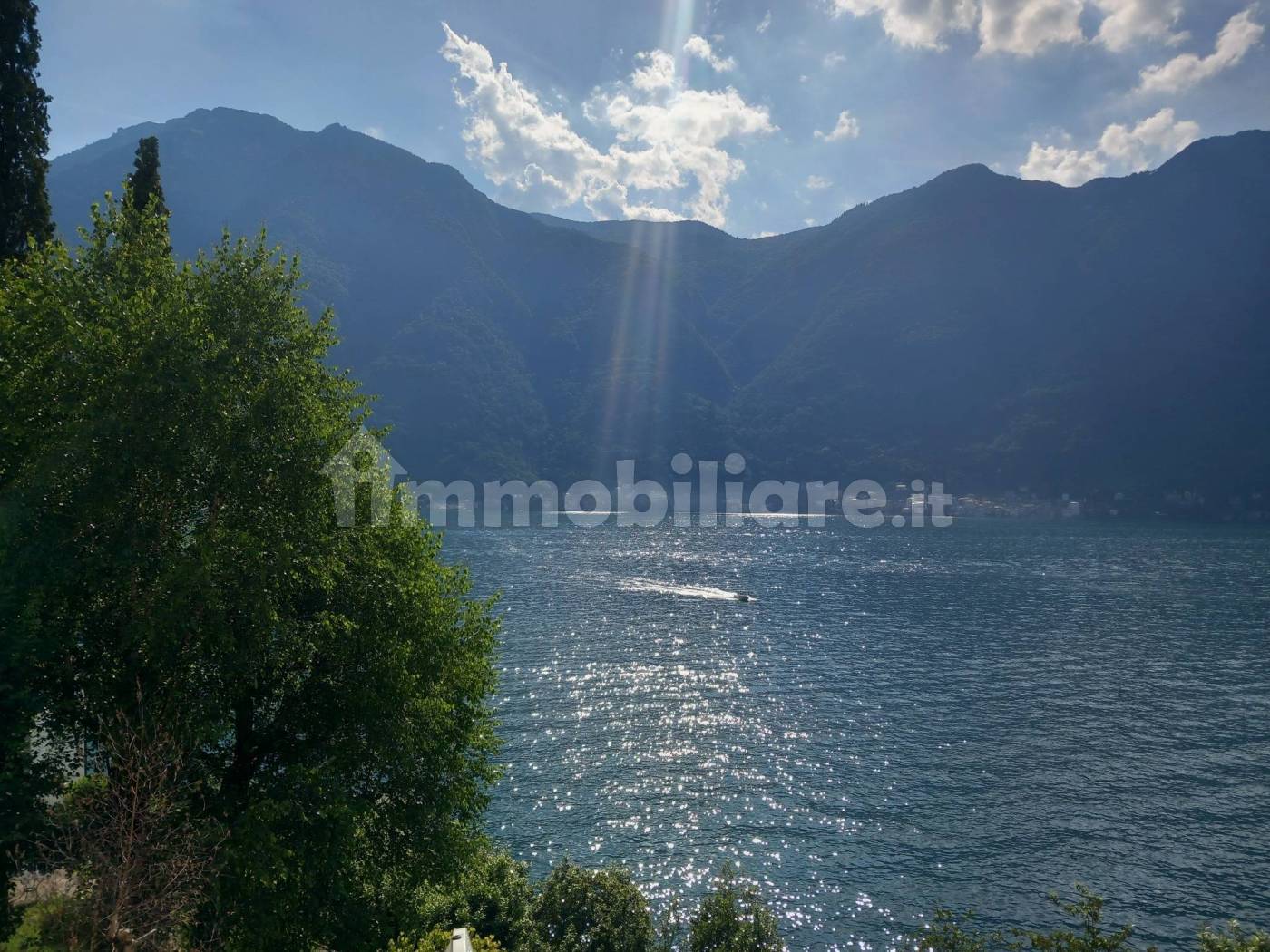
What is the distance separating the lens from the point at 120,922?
47.4 feet

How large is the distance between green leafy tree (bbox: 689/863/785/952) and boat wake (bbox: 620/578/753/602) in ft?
310

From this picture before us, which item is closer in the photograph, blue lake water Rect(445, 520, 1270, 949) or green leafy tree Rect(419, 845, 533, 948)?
green leafy tree Rect(419, 845, 533, 948)

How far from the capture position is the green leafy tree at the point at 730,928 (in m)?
29.3

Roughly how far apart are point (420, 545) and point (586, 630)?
76.1 m

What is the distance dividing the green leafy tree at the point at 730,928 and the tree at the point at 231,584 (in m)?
12.7

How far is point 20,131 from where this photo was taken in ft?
108

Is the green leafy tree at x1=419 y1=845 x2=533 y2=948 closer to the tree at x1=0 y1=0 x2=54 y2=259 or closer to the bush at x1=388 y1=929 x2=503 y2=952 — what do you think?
the bush at x1=388 y1=929 x2=503 y2=952

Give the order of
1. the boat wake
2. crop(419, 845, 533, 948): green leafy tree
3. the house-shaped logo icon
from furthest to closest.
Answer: the boat wake, crop(419, 845, 533, 948): green leafy tree, the house-shaped logo icon

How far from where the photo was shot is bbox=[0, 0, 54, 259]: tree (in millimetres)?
32656

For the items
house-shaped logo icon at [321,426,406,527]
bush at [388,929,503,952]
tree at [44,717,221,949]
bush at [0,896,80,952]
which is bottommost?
bush at [388,929,503,952]

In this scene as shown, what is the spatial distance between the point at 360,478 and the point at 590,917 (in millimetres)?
21007

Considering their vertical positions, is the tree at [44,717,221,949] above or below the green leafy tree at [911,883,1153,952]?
above

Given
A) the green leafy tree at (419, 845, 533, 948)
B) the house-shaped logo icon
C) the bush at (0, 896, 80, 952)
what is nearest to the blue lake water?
the green leafy tree at (419, 845, 533, 948)

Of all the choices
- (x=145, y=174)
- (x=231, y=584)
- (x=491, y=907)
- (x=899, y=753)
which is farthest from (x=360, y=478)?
(x=899, y=753)
